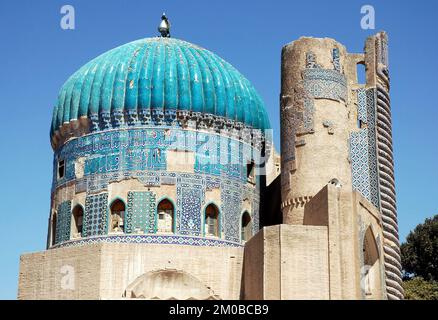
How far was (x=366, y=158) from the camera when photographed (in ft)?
60.6

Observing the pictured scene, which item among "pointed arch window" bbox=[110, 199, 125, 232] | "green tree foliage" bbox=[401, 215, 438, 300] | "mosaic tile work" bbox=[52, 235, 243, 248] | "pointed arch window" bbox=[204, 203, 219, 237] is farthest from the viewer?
"green tree foliage" bbox=[401, 215, 438, 300]

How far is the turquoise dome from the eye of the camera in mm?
20062

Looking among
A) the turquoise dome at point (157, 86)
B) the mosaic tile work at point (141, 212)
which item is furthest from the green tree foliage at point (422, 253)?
the mosaic tile work at point (141, 212)

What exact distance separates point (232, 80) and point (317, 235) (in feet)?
20.8

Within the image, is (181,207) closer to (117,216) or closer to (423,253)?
(117,216)

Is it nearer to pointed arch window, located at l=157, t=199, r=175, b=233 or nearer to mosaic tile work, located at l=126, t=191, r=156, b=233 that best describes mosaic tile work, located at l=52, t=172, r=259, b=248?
mosaic tile work, located at l=126, t=191, r=156, b=233

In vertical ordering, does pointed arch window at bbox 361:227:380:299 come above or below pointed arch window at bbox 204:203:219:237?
below

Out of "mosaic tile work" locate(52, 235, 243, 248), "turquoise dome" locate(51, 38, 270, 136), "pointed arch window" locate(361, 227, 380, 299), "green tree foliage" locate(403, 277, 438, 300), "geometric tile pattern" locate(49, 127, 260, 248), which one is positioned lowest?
"pointed arch window" locate(361, 227, 380, 299)

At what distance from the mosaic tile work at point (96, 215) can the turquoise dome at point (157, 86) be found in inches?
78.7

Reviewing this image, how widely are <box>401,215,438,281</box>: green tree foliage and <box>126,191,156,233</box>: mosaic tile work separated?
13.9 m

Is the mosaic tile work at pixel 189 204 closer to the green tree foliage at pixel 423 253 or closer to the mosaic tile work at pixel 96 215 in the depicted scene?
the mosaic tile work at pixel 96 215

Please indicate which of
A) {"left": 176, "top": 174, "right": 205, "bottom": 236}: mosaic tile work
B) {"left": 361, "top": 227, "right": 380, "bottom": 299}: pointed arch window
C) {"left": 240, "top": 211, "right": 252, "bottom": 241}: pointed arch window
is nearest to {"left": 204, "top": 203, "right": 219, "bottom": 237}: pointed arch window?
{"left": 176, "top": 174, "right": 205, "bottom": 236}: mosaic tile work
